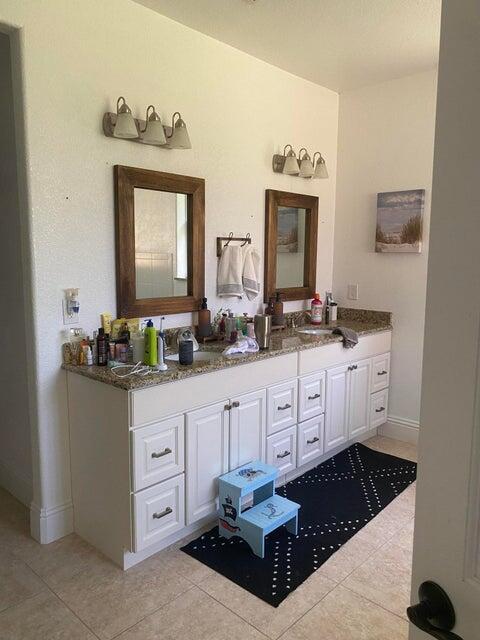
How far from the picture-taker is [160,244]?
281 centimetres

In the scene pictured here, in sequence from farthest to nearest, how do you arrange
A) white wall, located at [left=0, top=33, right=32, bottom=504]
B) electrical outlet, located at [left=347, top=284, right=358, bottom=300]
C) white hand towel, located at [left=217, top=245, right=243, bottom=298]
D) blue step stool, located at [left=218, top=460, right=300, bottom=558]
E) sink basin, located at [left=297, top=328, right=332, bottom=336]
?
1. electrical outlet, located at [left=347, top=284, right=358, bottom=300]
2. sink basin, located at [left=297, top=328, right=332, bottom=336]
3. white hand towel, located at [left=217, top=245, right=243, bottom=298]
4. white wall, located at [left=0, top=33, right=32, bottom=504]
5. blue step stool, located at [left=218, top=460, right=300, bottom=558]

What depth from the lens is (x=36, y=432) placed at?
2416 mm

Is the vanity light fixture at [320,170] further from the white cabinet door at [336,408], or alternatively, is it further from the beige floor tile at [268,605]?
the beige floor tile at [268,605]

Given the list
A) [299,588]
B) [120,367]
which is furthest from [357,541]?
[120,367]

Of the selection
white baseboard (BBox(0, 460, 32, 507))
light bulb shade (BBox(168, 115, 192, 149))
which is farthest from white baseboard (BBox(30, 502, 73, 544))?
light bulb shade (BBox(168, 115, 192, 149))

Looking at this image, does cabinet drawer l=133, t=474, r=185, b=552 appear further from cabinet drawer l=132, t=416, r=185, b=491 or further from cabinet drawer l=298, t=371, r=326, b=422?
cabinet drawer l=298, t=371, r=326, b=422

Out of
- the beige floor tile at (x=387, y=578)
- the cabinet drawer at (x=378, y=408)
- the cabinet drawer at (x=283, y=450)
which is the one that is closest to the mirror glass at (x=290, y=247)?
the cabinet drawer at (x=378, y=408)

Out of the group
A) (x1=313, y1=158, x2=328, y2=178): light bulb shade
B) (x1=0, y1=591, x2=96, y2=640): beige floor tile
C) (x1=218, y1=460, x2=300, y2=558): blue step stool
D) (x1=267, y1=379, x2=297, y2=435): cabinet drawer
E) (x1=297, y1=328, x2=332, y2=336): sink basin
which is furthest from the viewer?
(x1=313, y1=158, x2=328, y2=178): light bulb shade

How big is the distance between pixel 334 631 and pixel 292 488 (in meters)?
1.13

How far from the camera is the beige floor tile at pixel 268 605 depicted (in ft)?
6.38

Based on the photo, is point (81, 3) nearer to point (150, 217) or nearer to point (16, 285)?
point (150, 217)

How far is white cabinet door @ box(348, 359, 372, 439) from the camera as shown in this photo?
11.5 ft

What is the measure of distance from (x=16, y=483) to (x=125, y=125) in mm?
2116

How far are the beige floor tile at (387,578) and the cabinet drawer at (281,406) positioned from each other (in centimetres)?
85
